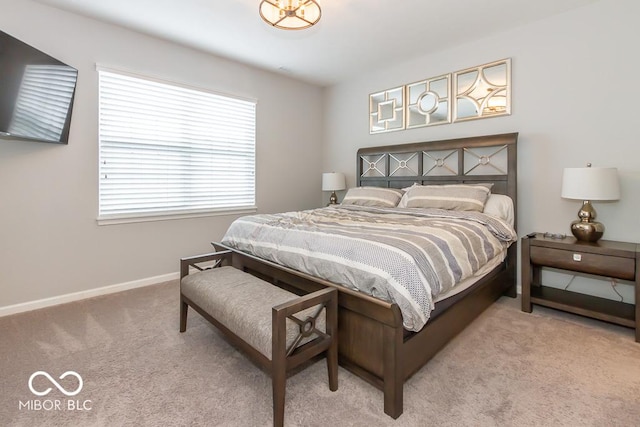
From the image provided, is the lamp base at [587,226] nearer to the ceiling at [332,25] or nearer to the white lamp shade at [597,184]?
the white lamp shade at [597,184]

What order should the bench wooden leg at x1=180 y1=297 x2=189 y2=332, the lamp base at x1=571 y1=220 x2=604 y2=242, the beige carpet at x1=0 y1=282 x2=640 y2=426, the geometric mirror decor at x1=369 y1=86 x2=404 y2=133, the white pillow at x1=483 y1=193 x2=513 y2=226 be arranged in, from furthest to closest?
Result: 1. the geometric mirror decor at x1=369 y1=86 x2=404 y2=133
2. the white pillow at x1=483 y1=193 x2=513 y2=226
3. the lamp base at x1=571 y1=220 x2=604 y2=242
4. the bench wooden leg at x1=180 y1=297 x2=189 y2=332
5. the beige carpet at x1=0 y1=282 x2=640 y2=426

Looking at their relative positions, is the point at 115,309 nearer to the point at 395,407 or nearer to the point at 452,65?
the point at 395,407

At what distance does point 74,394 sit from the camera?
5.35ft

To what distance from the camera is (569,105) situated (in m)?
2.80

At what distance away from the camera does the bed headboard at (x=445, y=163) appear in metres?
3.09

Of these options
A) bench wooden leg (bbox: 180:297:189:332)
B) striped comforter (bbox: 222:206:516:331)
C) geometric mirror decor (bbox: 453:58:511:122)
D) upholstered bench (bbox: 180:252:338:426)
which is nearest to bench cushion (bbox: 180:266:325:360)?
upholstered bench (bbox: 180:252:338:426)

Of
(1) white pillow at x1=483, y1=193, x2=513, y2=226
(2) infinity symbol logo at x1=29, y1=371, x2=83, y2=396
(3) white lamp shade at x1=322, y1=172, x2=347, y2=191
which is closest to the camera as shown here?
(2) infinity symbol logo at x1=29, y1=371, x2=83, y2=396

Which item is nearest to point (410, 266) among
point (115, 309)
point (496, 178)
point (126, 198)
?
point (496, 178)

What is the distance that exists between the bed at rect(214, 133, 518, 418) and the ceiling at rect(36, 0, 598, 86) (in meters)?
1.09

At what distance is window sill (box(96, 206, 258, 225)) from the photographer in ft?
10.1

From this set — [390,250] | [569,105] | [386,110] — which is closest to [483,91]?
[569,105]

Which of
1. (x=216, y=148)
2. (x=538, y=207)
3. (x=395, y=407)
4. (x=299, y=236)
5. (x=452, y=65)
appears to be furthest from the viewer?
(x=216, y=148)

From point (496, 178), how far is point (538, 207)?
0.47 metres

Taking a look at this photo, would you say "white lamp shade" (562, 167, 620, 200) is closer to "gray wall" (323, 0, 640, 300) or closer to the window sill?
"gray wall" (323, 0, 640, 300)
